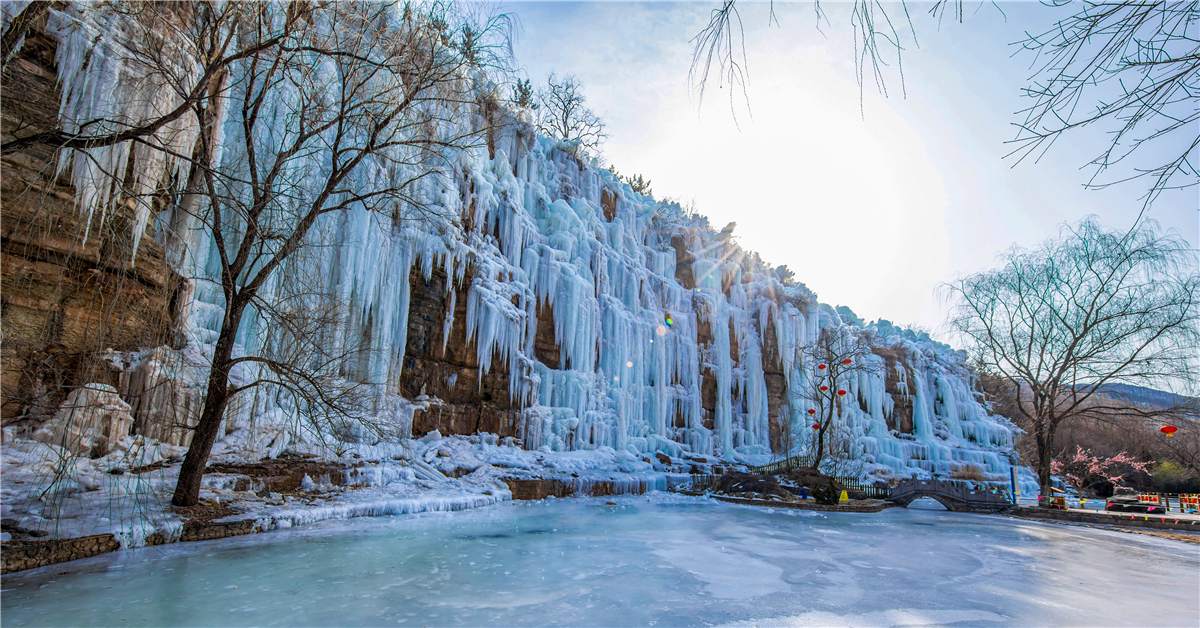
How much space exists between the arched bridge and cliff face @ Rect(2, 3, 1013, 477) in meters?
7.94

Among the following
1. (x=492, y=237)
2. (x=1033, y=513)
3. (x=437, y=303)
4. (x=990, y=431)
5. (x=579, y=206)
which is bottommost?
(x=1033, y=513)

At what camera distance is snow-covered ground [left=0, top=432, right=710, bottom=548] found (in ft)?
18.3

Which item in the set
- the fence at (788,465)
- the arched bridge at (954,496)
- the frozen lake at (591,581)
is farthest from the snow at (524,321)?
the arched bridge at (954,496)

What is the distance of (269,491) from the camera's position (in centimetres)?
847

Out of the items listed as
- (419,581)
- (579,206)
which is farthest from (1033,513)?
(579,206)

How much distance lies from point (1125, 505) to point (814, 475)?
827 centimetres

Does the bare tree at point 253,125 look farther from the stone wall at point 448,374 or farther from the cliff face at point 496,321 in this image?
the stone wall at point 448,374

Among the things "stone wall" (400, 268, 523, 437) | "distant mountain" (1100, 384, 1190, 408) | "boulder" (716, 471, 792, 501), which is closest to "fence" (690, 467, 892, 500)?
"boulder" (716, 471, 792, 501)

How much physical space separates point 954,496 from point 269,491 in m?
19.0

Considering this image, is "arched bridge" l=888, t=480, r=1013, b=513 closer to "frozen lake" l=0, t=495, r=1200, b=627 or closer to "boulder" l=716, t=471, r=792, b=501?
"boulder" l=716, t=471, r=792, b=501

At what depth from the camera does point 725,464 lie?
23.0 meters

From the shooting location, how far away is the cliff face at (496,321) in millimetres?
6281

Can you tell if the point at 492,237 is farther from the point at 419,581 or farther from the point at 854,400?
the point at 854,400

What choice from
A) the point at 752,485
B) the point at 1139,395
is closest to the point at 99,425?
the point at 752,485
